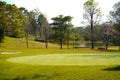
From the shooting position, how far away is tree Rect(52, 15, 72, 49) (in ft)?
231

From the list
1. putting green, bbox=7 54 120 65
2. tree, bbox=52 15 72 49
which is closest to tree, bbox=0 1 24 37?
tree, bbox=52 15 72 49

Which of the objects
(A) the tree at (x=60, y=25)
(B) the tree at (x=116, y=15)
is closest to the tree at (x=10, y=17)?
(A) the tree at (x=60, y=25)

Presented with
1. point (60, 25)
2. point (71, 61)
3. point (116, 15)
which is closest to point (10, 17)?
point (60, 25)

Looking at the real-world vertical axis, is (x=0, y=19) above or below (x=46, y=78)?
above

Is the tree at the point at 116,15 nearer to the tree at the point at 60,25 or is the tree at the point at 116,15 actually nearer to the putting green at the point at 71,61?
the tree at the point at 60,25

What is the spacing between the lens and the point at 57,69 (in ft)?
55.0

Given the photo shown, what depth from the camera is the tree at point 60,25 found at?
7038 centimetres

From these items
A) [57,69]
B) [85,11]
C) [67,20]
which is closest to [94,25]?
[85,11]

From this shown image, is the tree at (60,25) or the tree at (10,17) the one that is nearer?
the tree at (10,17)

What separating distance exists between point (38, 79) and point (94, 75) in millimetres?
3143

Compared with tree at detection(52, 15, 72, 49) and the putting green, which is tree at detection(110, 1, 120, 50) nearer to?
tree at detection(52, 15, 72, 49)

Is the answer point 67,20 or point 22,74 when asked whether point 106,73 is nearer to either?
point 22,74

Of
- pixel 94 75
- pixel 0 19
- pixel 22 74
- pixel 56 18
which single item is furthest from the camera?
pixel 56 18

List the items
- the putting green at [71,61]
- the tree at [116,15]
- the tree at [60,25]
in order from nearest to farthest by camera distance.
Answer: the putting green at [71,61] → the tree at [116,15] → the tree at [60,25]
